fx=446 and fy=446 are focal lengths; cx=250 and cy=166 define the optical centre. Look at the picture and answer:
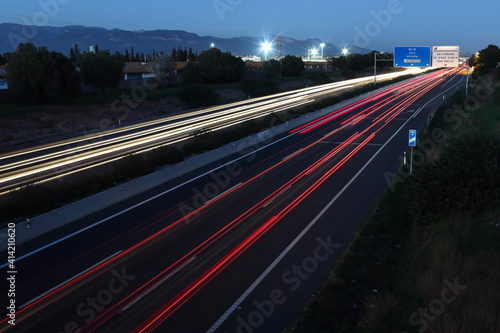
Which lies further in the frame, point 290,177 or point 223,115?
point 223,115

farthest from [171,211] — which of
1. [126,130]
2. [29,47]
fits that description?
[29,47]

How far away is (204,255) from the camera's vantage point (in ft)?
37.8

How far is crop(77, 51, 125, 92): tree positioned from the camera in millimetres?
54531

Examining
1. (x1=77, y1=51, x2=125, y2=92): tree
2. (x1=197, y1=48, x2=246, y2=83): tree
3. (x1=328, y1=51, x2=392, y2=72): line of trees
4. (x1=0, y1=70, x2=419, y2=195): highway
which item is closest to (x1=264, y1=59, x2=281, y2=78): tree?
(x1=197, y1=48, x2=246, y2=83): tree

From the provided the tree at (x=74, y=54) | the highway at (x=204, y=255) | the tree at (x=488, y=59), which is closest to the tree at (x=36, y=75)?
the tree at (x=74, y=54)

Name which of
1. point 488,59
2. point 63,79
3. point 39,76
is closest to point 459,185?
point 39,76

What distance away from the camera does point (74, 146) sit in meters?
30.4

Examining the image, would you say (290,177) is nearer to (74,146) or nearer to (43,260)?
(43,260)

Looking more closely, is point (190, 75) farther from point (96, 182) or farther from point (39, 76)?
point (96, 182)

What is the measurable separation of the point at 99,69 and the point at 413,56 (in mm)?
37751

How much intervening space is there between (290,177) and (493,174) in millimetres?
8615

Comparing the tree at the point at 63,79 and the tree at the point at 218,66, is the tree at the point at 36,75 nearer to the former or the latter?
the tree at the point at 63,79

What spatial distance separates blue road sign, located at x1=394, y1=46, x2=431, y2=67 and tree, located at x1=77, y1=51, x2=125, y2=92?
34.9m

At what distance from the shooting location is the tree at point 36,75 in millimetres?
45938
